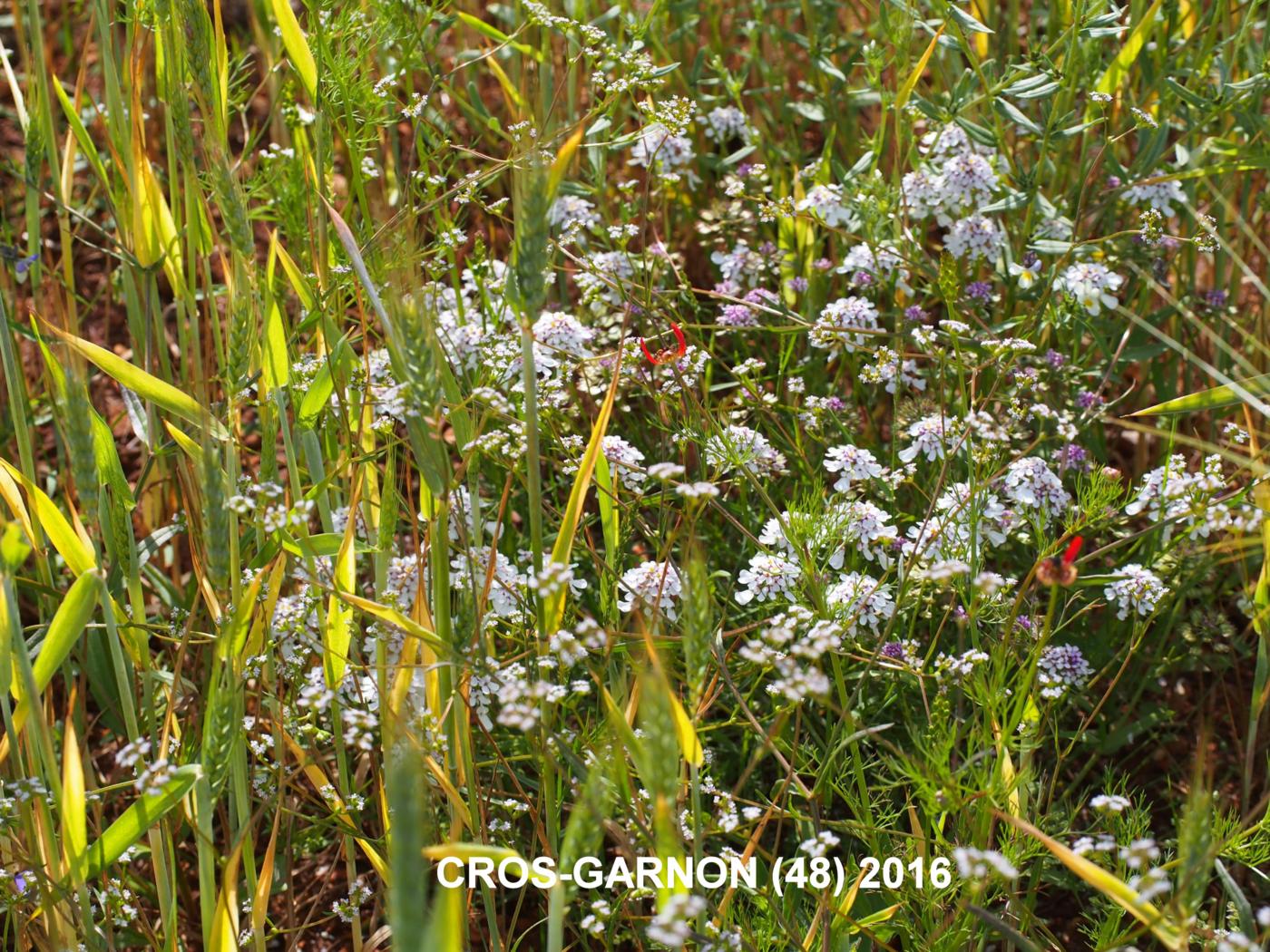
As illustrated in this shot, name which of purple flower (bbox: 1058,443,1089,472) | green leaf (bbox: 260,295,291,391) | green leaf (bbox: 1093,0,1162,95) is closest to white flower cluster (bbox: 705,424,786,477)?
purple flower (bbox: 1058,443,1089,472)

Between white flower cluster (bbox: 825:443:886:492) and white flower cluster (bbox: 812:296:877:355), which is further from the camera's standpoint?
white flower cluster (bbox: 812:296:877:355)

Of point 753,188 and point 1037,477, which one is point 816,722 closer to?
point 1037,477

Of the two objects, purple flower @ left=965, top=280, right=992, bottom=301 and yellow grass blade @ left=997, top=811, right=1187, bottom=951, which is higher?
purple flower @ left=965, top=280, right=992, bottom=301

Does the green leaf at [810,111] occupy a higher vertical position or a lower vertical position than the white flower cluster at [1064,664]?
higher

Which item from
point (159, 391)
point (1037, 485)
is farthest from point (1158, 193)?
point (159, 391)

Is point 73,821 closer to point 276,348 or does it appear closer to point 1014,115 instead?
point 276,348

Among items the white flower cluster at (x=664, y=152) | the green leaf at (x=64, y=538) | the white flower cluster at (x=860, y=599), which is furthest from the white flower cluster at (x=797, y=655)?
the white flower cluster at (x=664, y=152)

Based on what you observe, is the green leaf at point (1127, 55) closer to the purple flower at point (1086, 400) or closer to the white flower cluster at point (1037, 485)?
the purple flower at point (1086, 400)

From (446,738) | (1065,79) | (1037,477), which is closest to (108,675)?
(446,738)

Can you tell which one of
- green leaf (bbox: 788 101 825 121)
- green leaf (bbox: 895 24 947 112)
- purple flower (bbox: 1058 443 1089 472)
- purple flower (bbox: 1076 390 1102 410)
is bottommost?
purple flower (bbox: 1058 443 1089 472)

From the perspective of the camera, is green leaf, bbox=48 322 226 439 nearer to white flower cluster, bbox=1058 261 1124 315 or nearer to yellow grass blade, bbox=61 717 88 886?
yellow grass blade, bbox=61 717 88 886

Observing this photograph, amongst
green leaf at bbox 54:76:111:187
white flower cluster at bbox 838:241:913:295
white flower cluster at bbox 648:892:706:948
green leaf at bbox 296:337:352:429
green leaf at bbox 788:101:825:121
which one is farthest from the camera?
green leaf at bbox 788:101:825:121

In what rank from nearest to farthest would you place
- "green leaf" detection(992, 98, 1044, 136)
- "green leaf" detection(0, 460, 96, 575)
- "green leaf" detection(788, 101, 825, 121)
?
"green leaf" detection(0, 460, 96, 575) < "green leaf" detection(992, 98, 1044, 136) < "green leaf" detection(788, 101, 825, 121)

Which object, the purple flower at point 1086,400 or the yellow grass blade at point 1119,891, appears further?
the purple flower at point 1086,400
